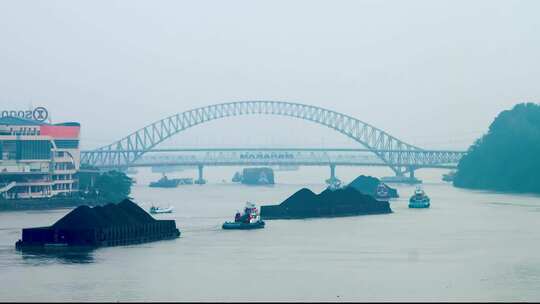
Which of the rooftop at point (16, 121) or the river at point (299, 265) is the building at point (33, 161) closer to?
the rooftop at point (16, 121)

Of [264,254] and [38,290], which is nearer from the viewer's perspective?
[38,290]

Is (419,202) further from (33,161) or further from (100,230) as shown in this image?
(100,230)

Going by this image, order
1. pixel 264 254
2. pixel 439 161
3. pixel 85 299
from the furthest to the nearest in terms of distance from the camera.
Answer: pixel 439 161 → pixel 264 254 → pixel 85 299

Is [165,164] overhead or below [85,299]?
overhead

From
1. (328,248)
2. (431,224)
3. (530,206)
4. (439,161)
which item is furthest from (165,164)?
(328,248)

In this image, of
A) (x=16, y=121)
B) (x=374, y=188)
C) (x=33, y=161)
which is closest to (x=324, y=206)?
(x=33, y=161)

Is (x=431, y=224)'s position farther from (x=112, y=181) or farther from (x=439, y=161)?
(x=439, y=161)

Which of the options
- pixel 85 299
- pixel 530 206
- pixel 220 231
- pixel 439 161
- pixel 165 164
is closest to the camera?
pixel 85 299

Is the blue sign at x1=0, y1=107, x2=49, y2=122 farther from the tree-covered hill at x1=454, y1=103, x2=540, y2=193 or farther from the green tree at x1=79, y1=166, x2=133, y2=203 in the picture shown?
the tree-covered hill at x1=454, y1=103, x2=540, y2=193

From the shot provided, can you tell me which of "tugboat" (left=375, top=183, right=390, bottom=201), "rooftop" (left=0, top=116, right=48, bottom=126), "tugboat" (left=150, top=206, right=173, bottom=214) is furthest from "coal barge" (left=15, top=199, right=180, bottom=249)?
"tugboat" (left=375, top=183, right=390, bottom=201)
